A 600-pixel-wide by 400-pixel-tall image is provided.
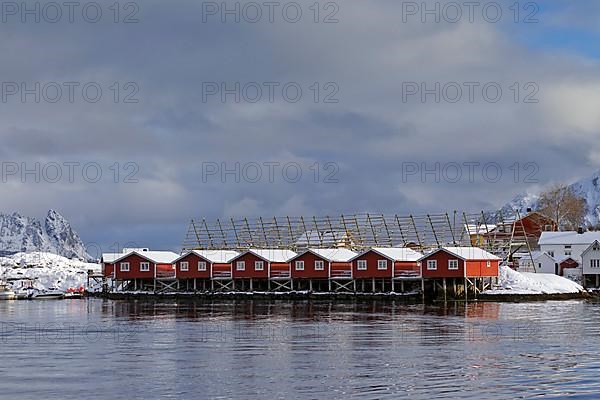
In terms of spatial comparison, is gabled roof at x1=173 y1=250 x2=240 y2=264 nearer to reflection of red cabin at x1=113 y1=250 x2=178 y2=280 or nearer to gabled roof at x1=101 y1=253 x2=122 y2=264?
reflection of red cabin at x1=113 y1=250 x2=178 y2=280

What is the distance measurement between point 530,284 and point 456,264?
279 inches

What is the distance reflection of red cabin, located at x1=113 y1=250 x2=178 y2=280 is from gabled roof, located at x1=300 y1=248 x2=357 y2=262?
18361mm

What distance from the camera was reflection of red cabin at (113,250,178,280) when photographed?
99.8m

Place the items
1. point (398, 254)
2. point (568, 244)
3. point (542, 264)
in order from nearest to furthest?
1. point (398, 254)
2. point (542, 264)
3. point (568, 244)

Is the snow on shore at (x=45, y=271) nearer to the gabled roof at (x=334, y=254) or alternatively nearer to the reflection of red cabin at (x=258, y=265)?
the reflection of red cabin at (x=258, y=265)

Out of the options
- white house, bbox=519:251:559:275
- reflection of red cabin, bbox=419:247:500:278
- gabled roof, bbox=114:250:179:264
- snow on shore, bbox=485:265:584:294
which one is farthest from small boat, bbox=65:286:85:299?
white house, bbox=519:251:559:275

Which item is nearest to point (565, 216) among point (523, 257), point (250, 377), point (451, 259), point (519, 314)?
point (523, 257)

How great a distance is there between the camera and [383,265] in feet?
279

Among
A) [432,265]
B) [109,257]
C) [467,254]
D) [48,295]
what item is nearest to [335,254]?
[432,265]

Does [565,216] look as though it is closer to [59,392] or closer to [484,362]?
[484,362]

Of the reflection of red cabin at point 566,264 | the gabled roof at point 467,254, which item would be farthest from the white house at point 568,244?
the gabled roof at point 467,254

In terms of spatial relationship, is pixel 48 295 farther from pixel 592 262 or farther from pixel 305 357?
pixel 305 357

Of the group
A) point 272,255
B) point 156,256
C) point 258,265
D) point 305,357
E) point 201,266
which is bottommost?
point 305,357

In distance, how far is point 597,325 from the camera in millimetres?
47562
